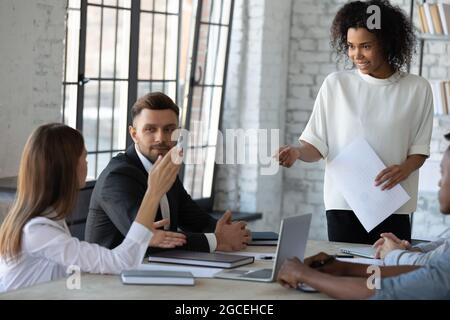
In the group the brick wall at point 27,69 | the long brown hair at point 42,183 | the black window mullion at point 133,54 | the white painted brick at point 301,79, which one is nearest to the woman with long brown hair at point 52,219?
the long brown hair at point 42,183

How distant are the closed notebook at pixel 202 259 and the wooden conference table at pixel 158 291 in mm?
208

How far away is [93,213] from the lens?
3.57 meters

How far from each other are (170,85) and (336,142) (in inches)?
105

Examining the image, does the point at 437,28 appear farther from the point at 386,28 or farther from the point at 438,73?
the point at 386,28

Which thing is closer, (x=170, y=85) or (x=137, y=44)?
(x=137, y=44)

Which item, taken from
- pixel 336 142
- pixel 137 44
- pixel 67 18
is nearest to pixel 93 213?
pixel 336 142

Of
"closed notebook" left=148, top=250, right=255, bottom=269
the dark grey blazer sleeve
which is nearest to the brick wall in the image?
the dark grey blazer sleeve

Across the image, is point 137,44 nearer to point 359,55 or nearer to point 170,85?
point 170,85

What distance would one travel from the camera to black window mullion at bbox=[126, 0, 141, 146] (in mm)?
6023

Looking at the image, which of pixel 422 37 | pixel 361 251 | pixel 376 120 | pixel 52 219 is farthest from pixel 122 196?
pixel 422 37

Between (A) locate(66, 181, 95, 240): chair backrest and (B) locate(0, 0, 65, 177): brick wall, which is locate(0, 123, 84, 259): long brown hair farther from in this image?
(A) locate(66, 181, 95, 240): chair backrest

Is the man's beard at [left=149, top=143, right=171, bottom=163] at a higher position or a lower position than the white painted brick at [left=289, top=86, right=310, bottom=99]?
lower

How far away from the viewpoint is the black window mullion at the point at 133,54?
6023 mm

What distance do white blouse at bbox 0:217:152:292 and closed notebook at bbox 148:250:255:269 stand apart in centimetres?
25
